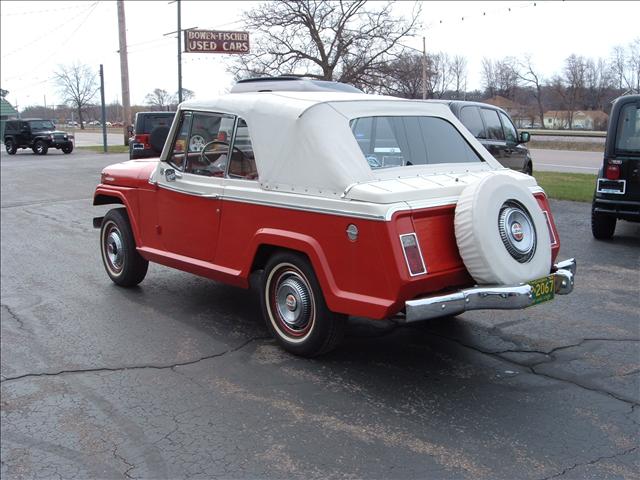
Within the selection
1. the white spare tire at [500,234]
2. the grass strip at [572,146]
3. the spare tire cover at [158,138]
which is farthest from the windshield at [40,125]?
the white spare tire at [500,234]

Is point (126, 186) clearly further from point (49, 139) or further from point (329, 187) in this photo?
point (49, 139)

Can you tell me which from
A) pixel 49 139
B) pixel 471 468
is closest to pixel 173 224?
pixel 471 468

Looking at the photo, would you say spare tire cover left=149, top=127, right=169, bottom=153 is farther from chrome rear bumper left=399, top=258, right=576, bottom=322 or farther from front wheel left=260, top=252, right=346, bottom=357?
chrome rear bumper left=399, top=258, right=576, bottom=322

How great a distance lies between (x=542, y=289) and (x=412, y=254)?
937mm

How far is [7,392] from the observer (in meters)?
4.28

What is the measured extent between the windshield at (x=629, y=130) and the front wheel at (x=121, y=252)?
623 cm

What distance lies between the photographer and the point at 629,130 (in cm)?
861

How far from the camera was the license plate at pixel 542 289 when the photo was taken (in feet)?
13.7

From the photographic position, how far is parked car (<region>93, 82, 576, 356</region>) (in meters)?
4.07

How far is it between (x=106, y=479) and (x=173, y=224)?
287 cm

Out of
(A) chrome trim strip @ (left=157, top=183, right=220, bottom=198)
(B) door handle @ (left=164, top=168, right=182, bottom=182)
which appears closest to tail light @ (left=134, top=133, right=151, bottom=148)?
(A) chrome trim strip @ (left=157, top=183, right=220, bottom=198)

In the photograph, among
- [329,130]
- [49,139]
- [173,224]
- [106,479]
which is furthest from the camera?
[49,139]

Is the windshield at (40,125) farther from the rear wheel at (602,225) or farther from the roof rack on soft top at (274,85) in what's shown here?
the rear wheel at (602,225)

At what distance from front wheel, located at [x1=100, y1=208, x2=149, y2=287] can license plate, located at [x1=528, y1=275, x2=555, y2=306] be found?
3.97 metres
